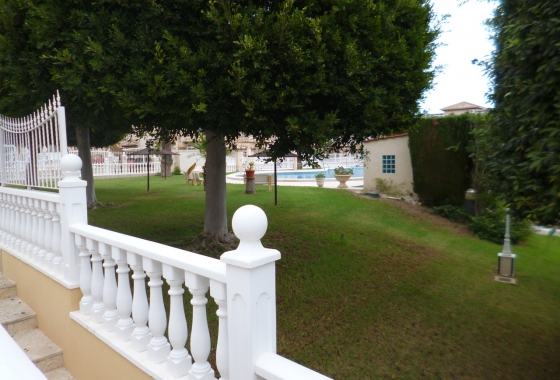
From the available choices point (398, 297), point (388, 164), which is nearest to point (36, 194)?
point (398, 297)

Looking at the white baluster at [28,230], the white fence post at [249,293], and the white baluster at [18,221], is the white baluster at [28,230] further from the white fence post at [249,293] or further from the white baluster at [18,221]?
the white fence post at [249,293]

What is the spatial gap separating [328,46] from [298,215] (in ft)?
20.4

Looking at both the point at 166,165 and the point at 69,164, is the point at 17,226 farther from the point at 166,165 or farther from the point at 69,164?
the point at 166,165

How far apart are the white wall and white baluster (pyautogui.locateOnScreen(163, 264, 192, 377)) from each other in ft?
37.5

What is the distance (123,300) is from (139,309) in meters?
0.20

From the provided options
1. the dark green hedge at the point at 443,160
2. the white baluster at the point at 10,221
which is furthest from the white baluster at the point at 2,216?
the dark green hedge at the point at 443,160

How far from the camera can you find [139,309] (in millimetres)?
2303

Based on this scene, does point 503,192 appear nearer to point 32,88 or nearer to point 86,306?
point 86,306

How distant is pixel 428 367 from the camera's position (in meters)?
3.86

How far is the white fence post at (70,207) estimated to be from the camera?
288cm

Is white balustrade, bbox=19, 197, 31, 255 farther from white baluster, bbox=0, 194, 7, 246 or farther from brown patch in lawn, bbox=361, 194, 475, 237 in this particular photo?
brown patch in lawn, bbox=361, 194, 475, 237

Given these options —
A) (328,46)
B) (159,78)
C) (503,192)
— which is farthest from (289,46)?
(503,192)

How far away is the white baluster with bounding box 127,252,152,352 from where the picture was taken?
2.25 m

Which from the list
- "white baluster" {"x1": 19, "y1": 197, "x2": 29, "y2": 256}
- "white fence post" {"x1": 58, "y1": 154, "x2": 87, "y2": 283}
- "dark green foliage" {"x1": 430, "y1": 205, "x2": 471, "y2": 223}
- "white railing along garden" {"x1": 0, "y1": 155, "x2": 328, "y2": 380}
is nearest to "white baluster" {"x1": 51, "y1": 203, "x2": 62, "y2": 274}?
"white railing along garden" {"x1": 0, "y1": 155, "x2": 328, "y2": 380}
